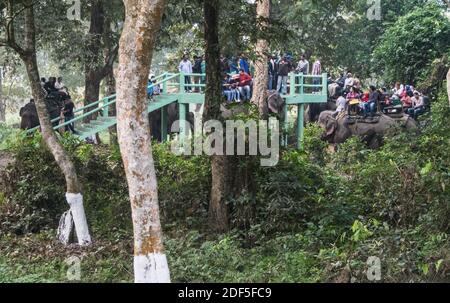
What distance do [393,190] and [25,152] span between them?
261 inches

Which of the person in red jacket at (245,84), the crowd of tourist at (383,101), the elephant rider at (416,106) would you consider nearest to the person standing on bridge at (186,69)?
the person in red jacket at (245,84)

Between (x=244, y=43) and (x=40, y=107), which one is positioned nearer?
(x=40, y=107)

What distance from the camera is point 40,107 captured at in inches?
461

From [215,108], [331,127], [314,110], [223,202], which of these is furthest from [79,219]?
[314,110]

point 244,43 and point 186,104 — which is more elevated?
point 244,43

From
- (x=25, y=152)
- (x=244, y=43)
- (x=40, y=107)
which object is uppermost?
(x=244, y=43)

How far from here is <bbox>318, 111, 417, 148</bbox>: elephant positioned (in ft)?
74.5

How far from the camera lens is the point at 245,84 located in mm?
20344

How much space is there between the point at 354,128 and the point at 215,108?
12.5m

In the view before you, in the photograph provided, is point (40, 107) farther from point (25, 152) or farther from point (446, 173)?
point (446, 173)

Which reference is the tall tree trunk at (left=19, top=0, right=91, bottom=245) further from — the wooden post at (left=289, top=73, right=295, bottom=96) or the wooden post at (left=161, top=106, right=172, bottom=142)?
the wooden post at (left=289, top=73, right=295, bottom=96)

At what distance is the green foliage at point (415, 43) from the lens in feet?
80.1
